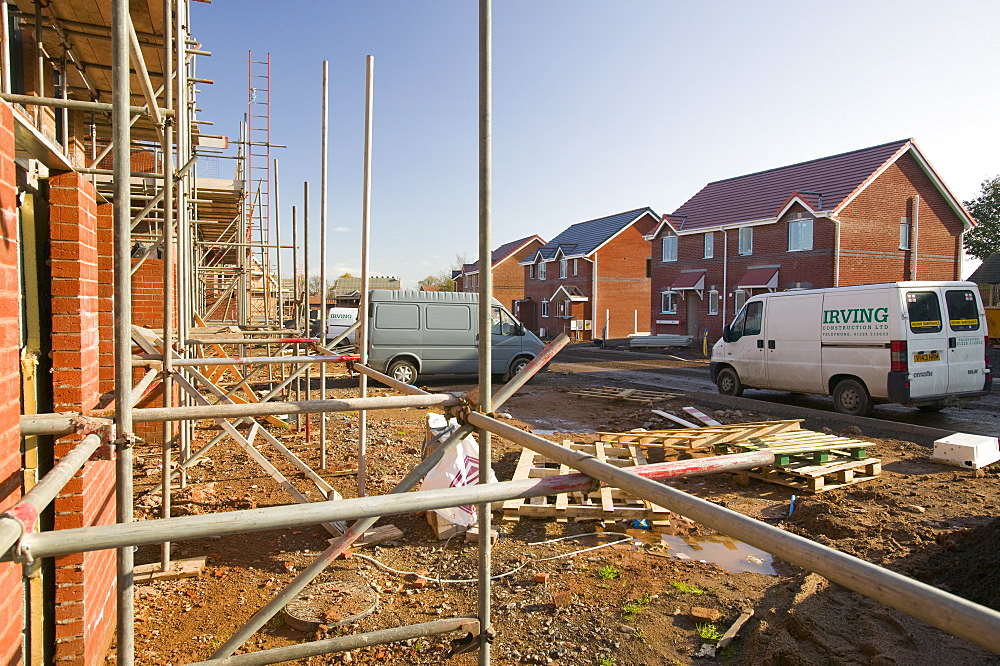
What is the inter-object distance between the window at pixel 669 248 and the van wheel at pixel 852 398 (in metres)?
21.6

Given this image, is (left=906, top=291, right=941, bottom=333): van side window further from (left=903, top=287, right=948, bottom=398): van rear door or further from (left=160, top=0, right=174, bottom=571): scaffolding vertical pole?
(left=160, top=0, right=174, bottom=571): scaffolding vertical pole

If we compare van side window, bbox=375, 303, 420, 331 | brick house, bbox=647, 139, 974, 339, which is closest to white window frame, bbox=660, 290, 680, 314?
brick house, bbox=647, 139, 974, 339

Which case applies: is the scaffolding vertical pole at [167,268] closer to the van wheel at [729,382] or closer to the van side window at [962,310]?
the van side window at [962,310]

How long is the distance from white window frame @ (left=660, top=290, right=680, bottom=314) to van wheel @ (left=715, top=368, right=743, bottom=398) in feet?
59.5

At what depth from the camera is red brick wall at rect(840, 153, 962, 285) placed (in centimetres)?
2472

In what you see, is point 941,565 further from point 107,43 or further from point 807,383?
point 107,43

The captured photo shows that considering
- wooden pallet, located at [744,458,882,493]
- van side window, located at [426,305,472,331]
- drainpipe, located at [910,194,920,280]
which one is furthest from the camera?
drainpipe, located at [910,194,920,280]

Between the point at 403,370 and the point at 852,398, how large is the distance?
9.46 meters

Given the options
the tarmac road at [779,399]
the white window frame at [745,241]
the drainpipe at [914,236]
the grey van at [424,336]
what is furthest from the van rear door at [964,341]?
the drainpipe at [914,236]

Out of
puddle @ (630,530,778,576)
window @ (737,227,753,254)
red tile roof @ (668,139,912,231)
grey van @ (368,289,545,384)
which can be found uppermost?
red tile roof @ (668,139,912,231)

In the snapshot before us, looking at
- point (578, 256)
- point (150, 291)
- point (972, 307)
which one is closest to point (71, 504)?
point (150, 291)

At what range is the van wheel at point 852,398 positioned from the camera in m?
10.5

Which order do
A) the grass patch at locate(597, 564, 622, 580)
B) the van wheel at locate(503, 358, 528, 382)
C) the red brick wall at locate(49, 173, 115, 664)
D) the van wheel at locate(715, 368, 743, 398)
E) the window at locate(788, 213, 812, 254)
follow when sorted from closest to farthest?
the red brick wall at locate(49, 173, 115, 664) → the grass patch at locate(597, 564, 622, 580) → the van wheel at locate(715, 368, 743, 398) → the van wheel at locate(503, 358, 528, 382) → the window at locate(788, 213, 812, 254)

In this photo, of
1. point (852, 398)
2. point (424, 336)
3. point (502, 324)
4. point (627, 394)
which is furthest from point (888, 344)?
point (424, 336)
